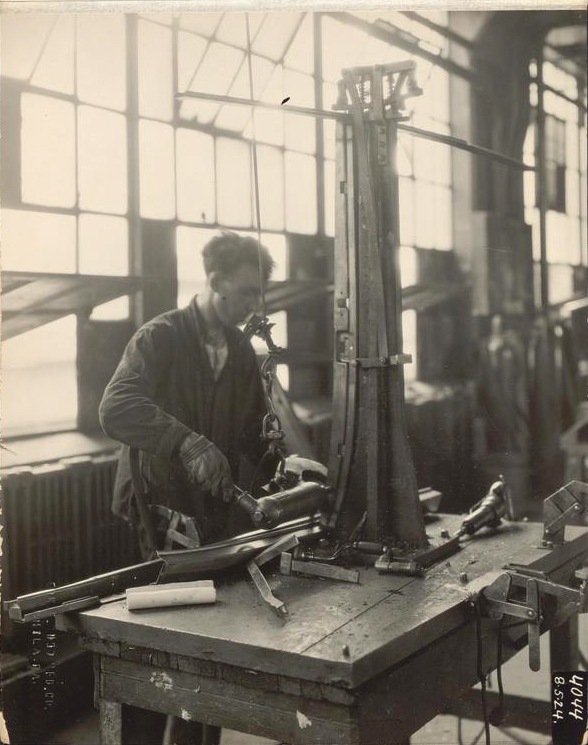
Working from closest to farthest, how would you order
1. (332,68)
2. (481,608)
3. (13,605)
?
(13,605) < (481,608) < (332,68)

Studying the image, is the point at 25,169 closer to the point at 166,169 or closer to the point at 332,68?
the point at 166,169

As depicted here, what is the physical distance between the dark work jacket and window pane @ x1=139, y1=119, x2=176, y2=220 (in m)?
0.60

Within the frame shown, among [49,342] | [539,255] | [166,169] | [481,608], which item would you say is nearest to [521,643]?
[481,608]

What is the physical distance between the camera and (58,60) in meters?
2.45

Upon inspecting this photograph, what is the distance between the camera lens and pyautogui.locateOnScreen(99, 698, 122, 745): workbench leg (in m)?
1.81

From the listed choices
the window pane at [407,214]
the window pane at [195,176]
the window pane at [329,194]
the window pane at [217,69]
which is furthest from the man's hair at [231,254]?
the window pane at [407,214]

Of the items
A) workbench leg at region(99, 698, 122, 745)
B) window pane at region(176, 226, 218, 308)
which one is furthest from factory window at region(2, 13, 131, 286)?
workbench leg at region(99, 698, 122, 745)

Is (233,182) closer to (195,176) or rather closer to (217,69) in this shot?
(195,176)

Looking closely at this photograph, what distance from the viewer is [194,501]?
254cm

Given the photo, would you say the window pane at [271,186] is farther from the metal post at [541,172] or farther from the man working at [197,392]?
the metal post at [541,172]

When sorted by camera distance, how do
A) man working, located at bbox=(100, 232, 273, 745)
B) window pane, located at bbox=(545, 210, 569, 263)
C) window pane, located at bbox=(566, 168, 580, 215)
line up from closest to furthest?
1. man working, located at bbox=(100, 232, 273, 745)
2. window pane, located at bbox=(566, 168, 580, 215)
3. window pane, located at bbox=(545, 210, 569, 263)

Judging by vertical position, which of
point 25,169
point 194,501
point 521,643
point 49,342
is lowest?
point 521,643

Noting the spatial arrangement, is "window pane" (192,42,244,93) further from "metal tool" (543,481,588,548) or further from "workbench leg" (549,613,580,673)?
"workbench leg" (549,613,580,673)

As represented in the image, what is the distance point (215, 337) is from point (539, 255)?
4.42 metres
